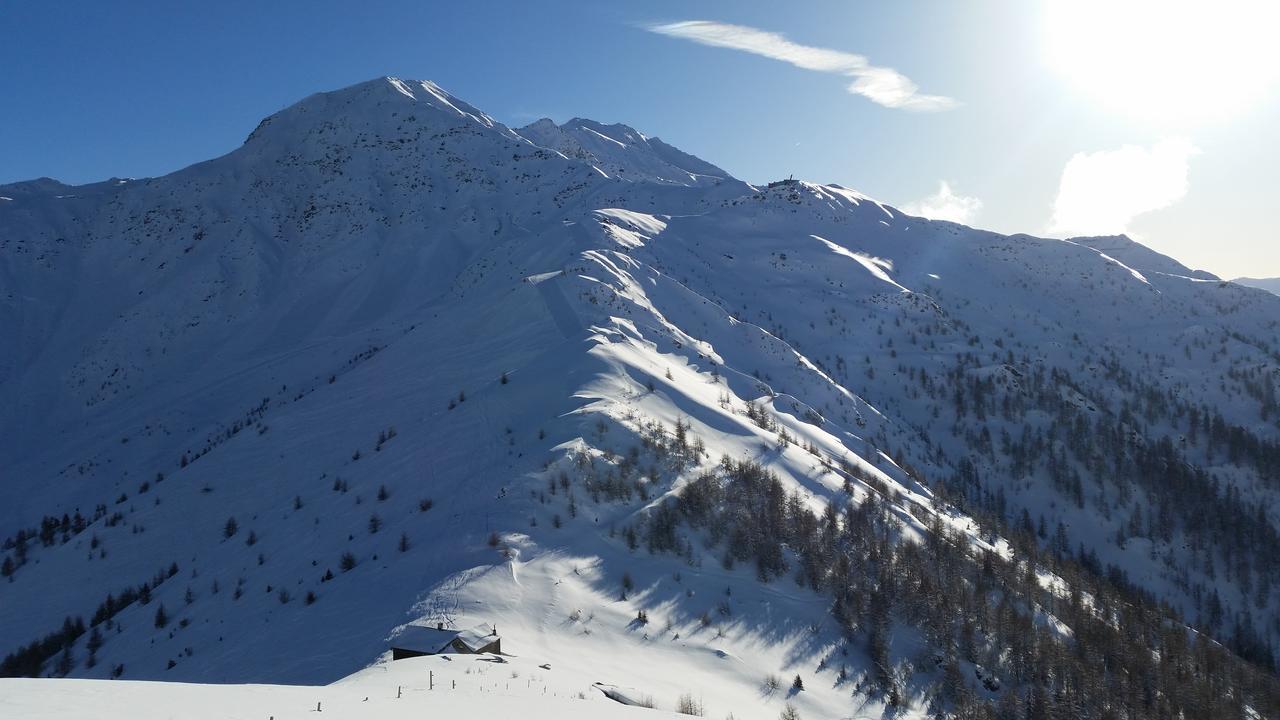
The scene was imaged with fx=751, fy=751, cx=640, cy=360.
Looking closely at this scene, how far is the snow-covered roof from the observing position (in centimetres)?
1085

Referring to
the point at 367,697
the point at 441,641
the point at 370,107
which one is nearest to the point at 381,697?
the point at 367,697

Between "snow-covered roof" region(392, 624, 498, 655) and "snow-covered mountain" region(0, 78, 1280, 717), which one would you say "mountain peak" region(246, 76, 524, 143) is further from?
"snow-covered roof" region(392, 624, 498, 655)

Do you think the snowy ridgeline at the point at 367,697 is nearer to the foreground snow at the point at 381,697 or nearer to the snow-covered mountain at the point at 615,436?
the foreground snow at the point at 381,697

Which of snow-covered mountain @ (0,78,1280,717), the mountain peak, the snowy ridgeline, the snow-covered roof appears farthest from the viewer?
the mountain peak

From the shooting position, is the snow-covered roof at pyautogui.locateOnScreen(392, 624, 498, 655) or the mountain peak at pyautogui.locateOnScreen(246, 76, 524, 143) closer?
the snow-covered roof at pyautogui.locateOnScreen(392, 624, 498, 655)

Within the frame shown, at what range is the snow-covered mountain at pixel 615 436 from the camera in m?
14.2

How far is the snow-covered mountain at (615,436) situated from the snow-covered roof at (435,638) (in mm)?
440

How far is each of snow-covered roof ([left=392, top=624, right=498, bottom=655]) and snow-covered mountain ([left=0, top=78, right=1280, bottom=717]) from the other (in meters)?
0.44

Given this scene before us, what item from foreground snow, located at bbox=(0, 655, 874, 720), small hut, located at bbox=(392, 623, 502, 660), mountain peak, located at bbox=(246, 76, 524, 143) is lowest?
small hut, located at bbox=(392, 623, 502, 660)

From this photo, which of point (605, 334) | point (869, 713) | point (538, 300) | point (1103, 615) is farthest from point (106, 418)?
point (1103, 615)

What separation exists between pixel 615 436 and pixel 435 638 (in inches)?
330

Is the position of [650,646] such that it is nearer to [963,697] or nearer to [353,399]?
[963,697]

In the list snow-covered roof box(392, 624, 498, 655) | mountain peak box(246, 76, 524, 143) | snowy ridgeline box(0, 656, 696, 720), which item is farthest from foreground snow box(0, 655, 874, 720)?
mountain peak box(246, 76, 524, 143)

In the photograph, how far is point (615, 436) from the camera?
1881 centimetres
